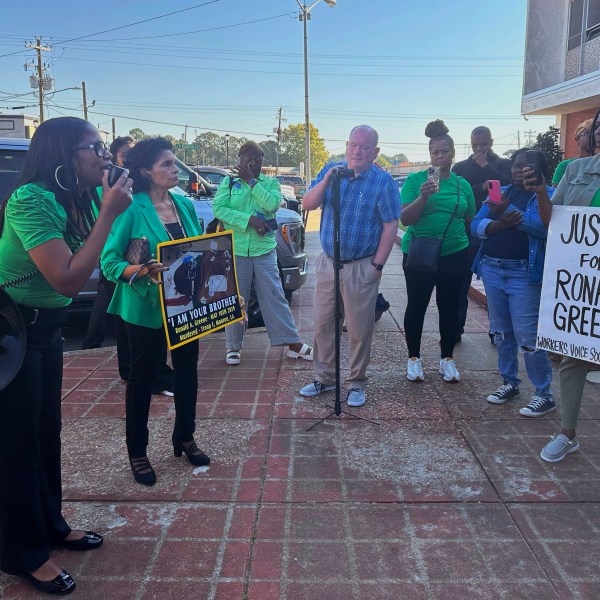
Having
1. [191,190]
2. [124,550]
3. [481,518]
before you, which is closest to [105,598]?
[124,550]

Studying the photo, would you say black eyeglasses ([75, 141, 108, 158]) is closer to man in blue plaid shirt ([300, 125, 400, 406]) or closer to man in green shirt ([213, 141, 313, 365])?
man in blue plaid shirt ([300, 125, 400, 406])

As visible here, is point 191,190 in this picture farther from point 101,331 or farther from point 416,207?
point 416,207

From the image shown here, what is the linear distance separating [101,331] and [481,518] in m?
3.73

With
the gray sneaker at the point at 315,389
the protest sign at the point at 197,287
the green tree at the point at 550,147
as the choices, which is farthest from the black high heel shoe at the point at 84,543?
the green tree at the point at 550,147

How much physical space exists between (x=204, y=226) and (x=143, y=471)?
3482 millimetres

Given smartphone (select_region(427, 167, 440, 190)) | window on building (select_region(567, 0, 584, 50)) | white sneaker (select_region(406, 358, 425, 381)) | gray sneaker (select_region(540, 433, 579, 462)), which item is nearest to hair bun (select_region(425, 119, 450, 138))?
smartphone (select_region(427, 167, 440, 190))

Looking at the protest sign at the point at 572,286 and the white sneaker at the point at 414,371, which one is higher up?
the protest sign at the point at 572,286

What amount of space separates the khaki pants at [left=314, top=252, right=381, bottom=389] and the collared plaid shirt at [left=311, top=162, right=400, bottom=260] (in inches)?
5.0

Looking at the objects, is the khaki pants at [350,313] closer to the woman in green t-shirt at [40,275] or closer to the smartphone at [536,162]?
the smartphone at [536,162]

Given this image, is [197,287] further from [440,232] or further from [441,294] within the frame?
[441,294]

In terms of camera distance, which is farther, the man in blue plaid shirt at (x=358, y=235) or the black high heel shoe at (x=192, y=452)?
the man in blue plaid shirt at (x=358, y=235)

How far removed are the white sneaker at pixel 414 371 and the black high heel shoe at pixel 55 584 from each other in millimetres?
3162

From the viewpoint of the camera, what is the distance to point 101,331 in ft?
17.8

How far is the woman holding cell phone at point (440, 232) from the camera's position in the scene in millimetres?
4594
